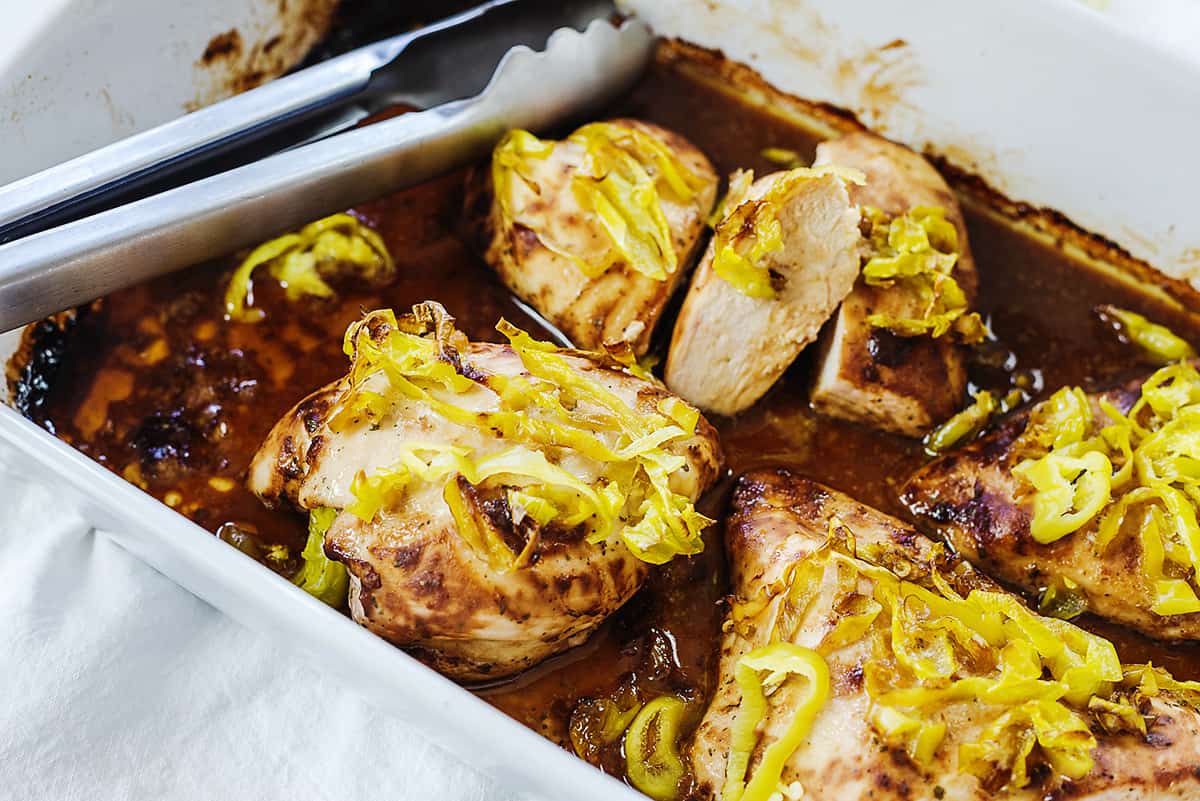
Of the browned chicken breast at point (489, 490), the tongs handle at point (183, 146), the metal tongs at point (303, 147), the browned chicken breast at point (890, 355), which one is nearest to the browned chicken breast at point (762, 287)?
the browned chicken breast at point (890, 355)

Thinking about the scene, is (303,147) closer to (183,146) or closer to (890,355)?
(183,146)

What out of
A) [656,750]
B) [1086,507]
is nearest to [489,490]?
[656,750]

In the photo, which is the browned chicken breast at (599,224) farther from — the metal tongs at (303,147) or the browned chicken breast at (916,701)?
the browned chicken breast at (916,701)

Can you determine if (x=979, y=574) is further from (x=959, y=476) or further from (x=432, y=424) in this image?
(x=432, y=424)

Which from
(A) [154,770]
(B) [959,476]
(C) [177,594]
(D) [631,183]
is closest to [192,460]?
(C) [177,594]

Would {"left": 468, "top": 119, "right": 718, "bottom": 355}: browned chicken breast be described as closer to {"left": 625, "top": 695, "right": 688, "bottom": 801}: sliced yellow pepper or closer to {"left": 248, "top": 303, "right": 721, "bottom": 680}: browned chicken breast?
{"left": 248, "top": 303, "right": 721, "bottom": 680}: browned chicken breast

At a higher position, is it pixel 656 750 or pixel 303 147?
pixel 303 147
